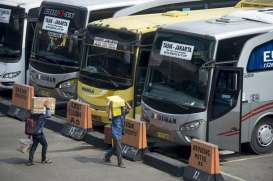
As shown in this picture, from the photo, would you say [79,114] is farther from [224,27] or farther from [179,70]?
[224,27]

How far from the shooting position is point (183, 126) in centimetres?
1581

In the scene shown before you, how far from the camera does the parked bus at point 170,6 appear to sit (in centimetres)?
2069

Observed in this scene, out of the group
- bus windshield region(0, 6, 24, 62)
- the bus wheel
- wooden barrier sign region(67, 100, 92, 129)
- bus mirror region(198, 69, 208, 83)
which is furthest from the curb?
bus windshield region(0, 6, 24, 62)

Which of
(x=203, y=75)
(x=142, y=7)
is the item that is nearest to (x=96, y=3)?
(x=142, y=7)

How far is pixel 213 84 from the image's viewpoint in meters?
15.5

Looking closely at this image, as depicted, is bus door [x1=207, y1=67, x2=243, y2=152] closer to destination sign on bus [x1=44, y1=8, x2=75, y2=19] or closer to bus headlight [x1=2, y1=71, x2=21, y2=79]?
destination sign on bus [x1=44, y1=8, x2=75, y2=19]

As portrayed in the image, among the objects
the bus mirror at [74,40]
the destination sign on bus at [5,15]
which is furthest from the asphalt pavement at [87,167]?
the destination sign on bus at [5,15]

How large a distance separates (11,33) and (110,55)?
4.79 m

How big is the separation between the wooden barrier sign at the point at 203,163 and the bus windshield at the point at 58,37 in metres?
5.83

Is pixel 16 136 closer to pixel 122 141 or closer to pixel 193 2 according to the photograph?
pixel 122 141

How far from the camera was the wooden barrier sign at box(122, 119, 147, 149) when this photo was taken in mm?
16156

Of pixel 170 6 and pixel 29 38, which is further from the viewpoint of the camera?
pixel 29 38

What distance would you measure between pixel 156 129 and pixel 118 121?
118 cm

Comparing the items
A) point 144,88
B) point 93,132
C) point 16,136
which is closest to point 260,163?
point 144,88
